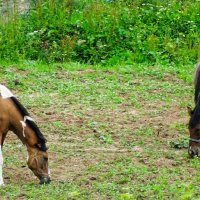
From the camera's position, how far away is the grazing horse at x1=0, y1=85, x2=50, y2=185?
943 centimetres

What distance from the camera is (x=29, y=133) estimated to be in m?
9.47

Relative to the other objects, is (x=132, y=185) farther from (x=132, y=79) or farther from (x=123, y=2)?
(x=123, y=2)

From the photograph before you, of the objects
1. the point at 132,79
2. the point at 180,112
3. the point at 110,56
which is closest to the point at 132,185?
the point at 180,112

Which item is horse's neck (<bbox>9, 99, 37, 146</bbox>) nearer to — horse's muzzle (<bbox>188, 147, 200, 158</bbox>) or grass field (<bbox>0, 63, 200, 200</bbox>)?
grass field (<bbox>0, 63, 200, 200</bbox>)

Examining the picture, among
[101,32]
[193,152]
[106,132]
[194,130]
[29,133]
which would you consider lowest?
[106,132]

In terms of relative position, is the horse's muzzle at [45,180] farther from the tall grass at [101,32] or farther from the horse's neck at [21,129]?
the tall grass at [101,32]

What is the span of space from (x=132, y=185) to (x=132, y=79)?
598cm

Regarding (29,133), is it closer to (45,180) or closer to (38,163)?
(38,163)

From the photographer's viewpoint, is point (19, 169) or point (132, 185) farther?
point (19, 169)

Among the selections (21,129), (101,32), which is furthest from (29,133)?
(101,32)

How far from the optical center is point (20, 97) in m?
13.5

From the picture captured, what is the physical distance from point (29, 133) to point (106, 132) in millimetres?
2531

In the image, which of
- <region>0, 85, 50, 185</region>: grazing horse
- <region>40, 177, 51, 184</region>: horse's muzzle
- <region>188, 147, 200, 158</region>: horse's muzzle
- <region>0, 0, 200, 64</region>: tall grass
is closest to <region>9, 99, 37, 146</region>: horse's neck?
<region>0, 85, 50, 185</region>: grazing horse

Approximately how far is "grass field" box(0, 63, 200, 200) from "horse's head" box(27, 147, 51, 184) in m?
0.13
